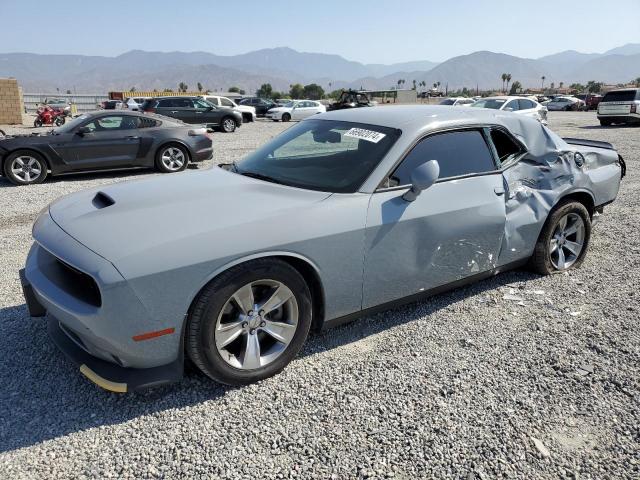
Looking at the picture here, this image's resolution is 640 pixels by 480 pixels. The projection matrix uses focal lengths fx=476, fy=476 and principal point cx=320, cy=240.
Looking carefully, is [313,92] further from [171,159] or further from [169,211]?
[169,211]

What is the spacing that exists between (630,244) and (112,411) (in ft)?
17.8

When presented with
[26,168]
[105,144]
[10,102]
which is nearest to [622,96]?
[105,144]

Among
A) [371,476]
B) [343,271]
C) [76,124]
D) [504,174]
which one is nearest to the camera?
[371,476]

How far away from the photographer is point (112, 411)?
2568 mm

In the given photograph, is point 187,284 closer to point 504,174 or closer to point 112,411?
point 112,411

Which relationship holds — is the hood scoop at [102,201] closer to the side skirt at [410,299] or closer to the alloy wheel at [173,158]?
the side skirt at [410,299]

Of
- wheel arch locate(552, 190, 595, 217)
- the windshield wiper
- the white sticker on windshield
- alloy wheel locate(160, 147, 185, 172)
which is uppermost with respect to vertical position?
the white sticker on windshield

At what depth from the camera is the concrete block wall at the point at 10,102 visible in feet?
74.8

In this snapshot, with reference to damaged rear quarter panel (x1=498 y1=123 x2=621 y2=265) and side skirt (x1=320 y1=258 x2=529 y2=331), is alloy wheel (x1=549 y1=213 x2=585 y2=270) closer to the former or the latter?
damaged rear quarter panel (x1=498 y1=123 x2=621 y2=265)

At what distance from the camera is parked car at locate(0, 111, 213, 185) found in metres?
8.68

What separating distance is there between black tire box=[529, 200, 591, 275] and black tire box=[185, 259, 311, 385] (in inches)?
96.4

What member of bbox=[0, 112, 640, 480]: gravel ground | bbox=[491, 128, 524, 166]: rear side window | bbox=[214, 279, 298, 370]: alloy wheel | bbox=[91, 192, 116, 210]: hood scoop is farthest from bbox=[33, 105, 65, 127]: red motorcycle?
bbox=[214, 279, 298, 370]: alloy wheel

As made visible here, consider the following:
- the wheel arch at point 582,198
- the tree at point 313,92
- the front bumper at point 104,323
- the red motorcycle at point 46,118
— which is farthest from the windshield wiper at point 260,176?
the tree at point 313,92

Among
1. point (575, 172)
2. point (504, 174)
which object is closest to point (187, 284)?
point (504, 174)
